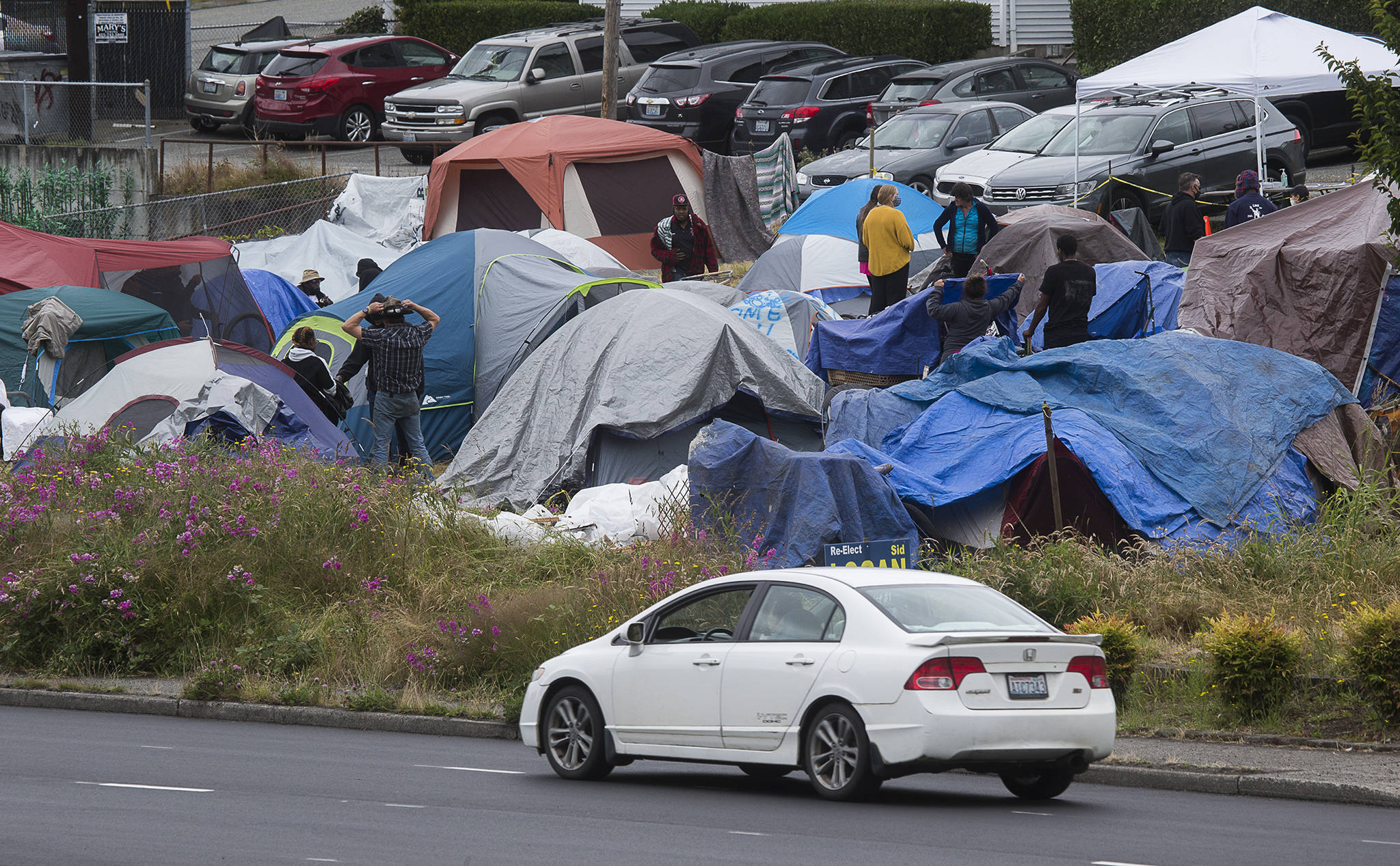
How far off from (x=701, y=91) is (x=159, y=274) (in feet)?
43.8

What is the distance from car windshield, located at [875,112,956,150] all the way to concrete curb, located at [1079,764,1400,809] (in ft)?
58.4

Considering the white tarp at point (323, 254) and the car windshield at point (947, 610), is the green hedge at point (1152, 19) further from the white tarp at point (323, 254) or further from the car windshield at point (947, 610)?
the car windshield at point (947, 610)

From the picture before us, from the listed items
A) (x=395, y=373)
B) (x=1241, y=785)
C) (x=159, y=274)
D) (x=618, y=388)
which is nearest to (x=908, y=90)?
(x=159, y=274)

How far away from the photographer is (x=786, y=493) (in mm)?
12898

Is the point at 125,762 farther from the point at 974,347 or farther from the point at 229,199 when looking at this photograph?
the point at 229,199

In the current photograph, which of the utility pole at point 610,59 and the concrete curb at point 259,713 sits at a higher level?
the utility pole at point 610,59

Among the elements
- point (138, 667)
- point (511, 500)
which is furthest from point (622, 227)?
point (138, 667)

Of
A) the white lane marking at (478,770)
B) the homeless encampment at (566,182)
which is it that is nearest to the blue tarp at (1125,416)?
the white lane marking at (478,770)

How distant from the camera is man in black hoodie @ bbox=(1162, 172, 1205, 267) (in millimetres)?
19641

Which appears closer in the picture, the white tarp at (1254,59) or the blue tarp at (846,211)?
the white tarp at (1254,59)

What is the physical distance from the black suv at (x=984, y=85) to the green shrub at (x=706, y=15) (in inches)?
369

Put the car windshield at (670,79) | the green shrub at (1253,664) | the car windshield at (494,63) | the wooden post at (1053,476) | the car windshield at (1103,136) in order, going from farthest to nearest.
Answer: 1. the car windshield at (494,63)
2. the car windshield at (670,79)
3. the car windshield at (1103,136)
4. the wooden post at (1053,476)
5. the green shrub at (1253,664)

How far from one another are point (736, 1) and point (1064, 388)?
2736 centimetres

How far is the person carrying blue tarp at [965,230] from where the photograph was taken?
712 inches
